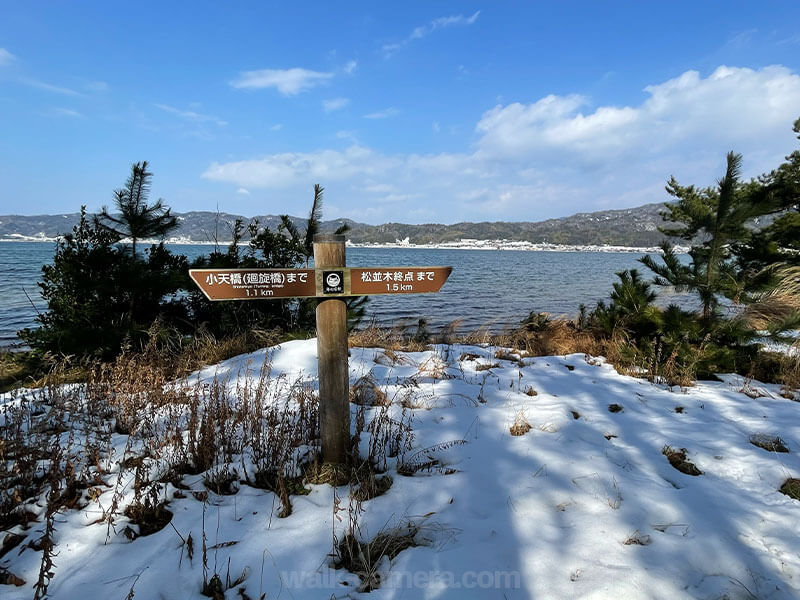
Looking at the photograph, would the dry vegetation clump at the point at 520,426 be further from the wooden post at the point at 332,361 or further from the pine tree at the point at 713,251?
the pine tree at the point at 713,251

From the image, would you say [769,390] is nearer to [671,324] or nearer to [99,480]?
[671,324]

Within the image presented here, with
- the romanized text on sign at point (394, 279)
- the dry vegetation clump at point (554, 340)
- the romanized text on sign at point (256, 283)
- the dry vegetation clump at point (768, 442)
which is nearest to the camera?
the romanized text on sign at point (256, 283)

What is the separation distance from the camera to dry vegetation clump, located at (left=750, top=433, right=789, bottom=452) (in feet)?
10.9

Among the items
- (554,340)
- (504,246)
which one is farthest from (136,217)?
(504,246)

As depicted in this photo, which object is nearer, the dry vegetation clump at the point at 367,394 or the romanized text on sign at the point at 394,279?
the romanized text on sign at the point at 394,279

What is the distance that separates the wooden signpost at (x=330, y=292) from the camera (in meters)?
2.83

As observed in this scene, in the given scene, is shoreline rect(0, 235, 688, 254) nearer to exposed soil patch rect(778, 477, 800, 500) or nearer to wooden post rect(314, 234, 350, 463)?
exposed soil patch rect(778, 477, 800, 500)

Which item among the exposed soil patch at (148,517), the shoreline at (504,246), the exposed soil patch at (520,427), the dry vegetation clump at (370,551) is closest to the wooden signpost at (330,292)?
the dry vegetation clump at (370,551)

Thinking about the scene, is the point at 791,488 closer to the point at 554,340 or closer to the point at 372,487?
the point at 372,487

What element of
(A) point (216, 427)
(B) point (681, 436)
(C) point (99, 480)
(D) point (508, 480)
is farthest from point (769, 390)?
(C) point (99, 480)

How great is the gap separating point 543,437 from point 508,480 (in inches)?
32.3

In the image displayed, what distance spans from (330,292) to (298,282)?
0.24 metres

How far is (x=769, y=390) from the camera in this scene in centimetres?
485

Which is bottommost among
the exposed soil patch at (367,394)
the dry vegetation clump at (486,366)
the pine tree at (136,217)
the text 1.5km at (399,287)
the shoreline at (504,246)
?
the dry vegetation clump at (486,366)
